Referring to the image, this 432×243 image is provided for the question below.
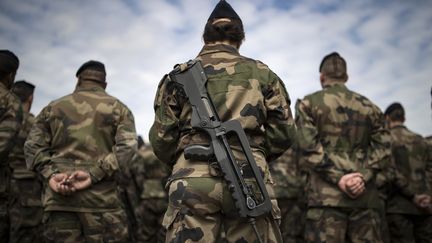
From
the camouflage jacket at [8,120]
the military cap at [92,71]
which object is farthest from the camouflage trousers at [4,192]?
the military cap at [92,71]

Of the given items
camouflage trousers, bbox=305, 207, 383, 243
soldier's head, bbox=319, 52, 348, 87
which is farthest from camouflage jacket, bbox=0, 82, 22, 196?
soldier's head, bbox=319, 52, 348, 87

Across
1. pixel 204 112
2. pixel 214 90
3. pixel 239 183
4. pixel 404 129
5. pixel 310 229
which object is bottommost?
pixel 310 229

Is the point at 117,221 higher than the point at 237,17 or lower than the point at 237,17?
lower

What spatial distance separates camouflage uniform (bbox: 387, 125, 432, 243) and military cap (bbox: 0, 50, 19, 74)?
553 centimetres

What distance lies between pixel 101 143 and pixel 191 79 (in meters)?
1.95

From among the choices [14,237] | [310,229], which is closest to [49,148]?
[14,237]

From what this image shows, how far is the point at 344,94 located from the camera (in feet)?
14.3

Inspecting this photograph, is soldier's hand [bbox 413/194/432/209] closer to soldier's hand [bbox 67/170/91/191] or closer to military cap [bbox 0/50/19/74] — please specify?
soldier's hand [bbox 67/170/91/191]

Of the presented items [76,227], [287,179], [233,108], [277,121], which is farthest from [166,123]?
[287,179]

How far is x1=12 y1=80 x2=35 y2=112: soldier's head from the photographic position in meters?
6.14

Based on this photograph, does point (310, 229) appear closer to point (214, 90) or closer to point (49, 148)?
point (214, 90)

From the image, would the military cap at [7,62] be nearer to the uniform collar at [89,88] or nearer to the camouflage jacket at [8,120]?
the camouflage jacket at [8,120]

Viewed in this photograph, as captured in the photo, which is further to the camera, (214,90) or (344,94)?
(344,94)

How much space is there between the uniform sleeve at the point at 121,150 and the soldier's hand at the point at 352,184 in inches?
87.9
